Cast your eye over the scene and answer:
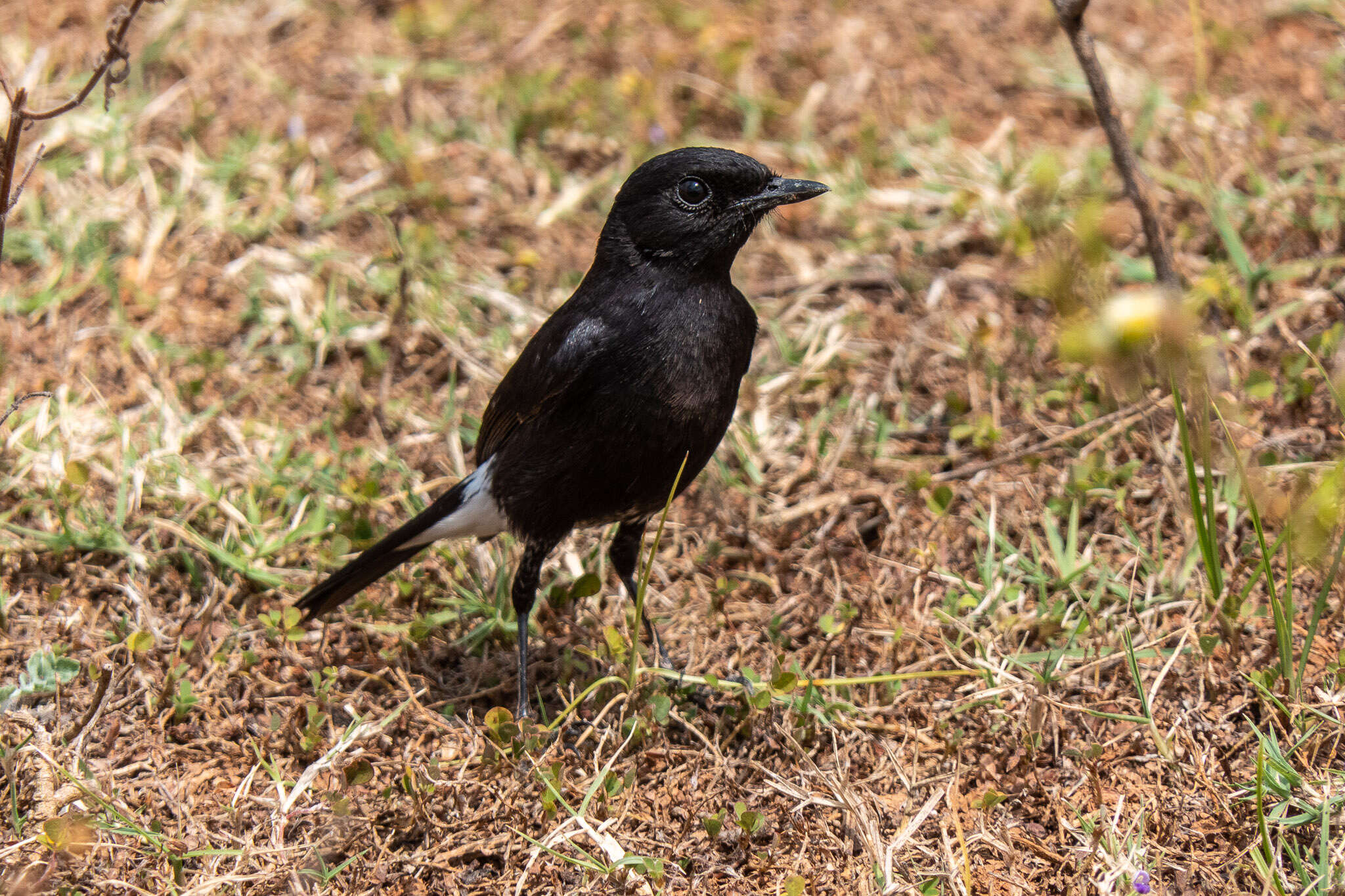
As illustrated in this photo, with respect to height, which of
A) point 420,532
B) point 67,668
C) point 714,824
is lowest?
point 714,824

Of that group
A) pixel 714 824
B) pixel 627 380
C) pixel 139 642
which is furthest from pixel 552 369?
pixel 139 642

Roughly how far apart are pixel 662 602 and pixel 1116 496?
1761 millimetres

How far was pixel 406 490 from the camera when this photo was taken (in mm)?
4887

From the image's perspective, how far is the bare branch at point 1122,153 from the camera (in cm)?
458

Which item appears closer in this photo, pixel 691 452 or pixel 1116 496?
pixel 691 452

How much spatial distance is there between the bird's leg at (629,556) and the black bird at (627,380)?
0.84 ft

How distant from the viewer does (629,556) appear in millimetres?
4555

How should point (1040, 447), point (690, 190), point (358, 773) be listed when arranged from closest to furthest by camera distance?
1. point (358, 773)
2. point (690, 190)
3. point (1040, 447)

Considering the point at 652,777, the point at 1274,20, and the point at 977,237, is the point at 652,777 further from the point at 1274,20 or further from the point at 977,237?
the point at 1274,20

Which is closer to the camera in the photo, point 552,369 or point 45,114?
point 45,114

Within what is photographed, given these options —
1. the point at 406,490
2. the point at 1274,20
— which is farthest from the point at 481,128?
the point at 1274,20

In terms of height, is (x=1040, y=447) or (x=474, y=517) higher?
(x=474, y=517)

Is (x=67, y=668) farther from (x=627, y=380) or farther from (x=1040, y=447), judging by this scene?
(x=1040, y=447)

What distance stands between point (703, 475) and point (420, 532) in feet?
4.15
